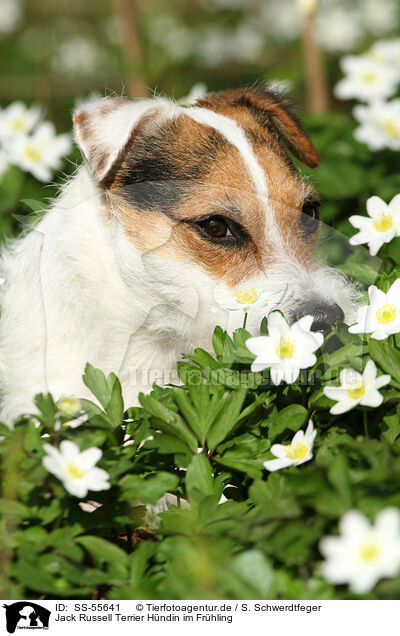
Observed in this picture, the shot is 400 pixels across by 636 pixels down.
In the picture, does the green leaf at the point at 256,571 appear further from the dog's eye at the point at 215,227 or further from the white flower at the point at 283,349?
the dog's eye at the point at 215,227

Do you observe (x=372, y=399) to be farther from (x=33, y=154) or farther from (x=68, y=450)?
(x=33, y=154)

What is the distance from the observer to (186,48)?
23.3 feet

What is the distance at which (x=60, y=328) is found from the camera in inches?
90.3

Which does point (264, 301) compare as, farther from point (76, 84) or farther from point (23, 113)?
point (76, 84)

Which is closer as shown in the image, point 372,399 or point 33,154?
point 372,399

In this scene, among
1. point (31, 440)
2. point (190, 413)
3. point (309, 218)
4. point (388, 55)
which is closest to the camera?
point (31, 440)

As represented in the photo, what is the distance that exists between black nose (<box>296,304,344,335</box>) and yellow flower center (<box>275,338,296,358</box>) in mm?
275

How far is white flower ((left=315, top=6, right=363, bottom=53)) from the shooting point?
261 inches

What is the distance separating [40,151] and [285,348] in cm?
219

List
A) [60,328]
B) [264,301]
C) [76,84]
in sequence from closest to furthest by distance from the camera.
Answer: [264,301] → [60,328] → [76,84]

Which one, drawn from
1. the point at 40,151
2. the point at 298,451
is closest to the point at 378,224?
the point at 298,451

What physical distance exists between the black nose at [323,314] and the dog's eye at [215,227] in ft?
1.32
